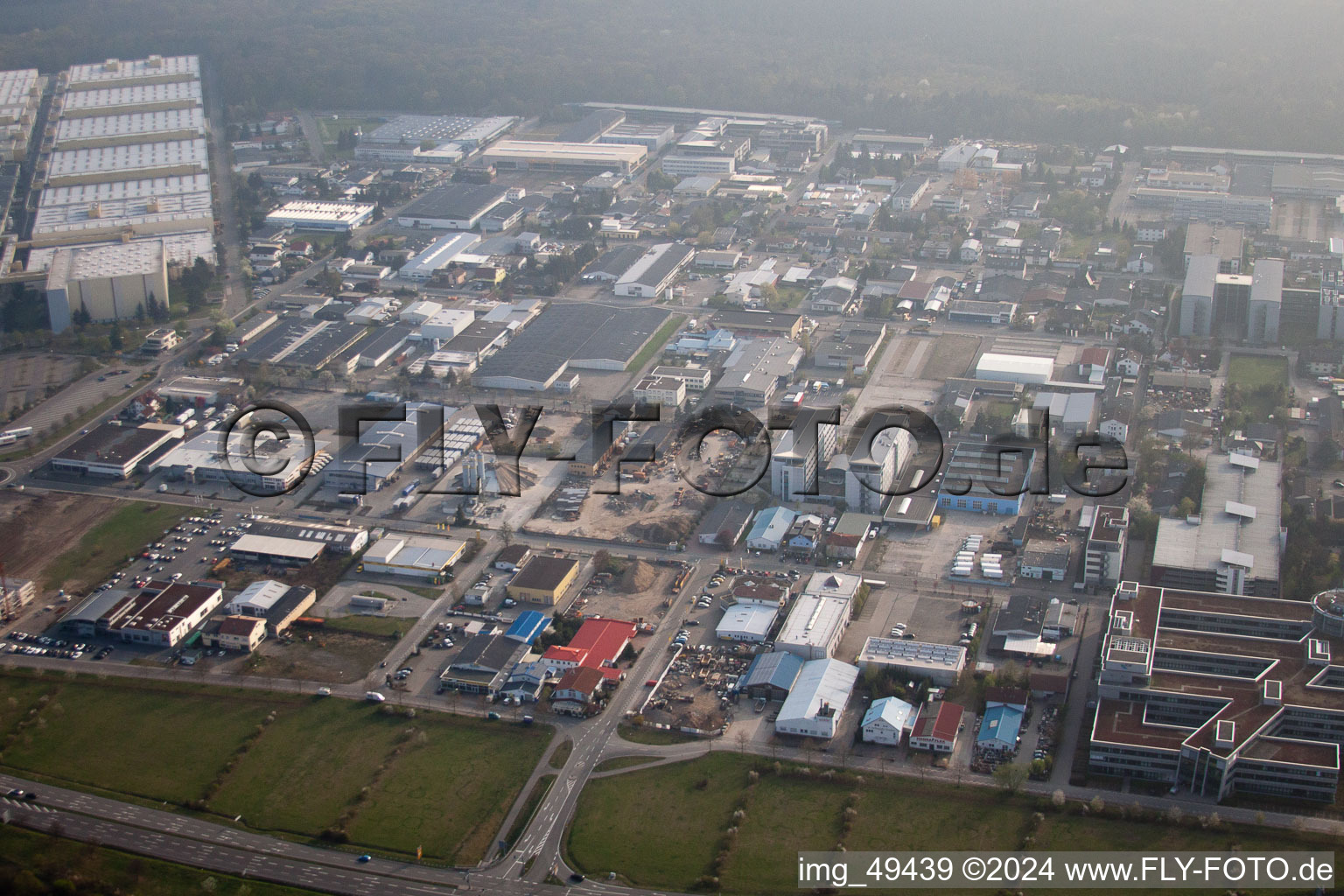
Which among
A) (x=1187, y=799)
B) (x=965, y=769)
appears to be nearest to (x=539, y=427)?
(x=965, y=769)

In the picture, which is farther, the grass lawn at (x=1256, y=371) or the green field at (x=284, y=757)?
the grass lawn at (x=1256, y=371)

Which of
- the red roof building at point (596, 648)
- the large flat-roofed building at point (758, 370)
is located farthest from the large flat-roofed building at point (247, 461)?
the large flat-roofed building at point (758, 370)

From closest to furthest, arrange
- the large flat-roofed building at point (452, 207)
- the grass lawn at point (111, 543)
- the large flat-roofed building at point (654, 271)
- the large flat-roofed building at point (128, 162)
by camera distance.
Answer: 1. the grass lawn at point (111, 543)
2. the large flat-roofed building at point (654, 271)
3. the large flat-roofed building at point (452, 207)
4. the large flat-roofed building at point (128, 162)

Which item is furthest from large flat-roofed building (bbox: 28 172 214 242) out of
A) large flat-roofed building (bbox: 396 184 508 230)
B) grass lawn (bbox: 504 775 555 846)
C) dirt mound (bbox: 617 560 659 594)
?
grass lawn (bbox: 504 775 555 846)

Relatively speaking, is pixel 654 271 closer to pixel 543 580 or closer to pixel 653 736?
pixel 543 580

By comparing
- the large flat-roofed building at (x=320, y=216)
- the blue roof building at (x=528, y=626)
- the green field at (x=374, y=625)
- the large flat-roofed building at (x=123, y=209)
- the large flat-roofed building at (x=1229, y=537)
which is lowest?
the green field at (x=374, y=625)

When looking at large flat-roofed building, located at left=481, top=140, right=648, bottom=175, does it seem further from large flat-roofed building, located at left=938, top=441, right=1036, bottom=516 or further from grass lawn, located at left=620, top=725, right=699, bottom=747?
grass lawn, located at left=620, top=725, right=699, bottom=747

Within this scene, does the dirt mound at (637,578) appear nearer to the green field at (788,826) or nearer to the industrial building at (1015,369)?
the green field at (788,826)

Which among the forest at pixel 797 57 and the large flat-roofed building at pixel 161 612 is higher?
the forest at pixel 797 57
